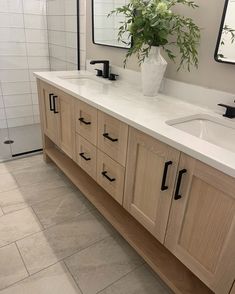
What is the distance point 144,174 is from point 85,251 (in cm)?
67

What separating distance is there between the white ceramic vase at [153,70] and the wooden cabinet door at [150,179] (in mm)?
494

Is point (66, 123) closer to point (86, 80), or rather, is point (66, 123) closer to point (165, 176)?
point (86, 80)

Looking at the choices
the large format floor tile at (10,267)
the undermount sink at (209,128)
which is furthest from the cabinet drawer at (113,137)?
the large format floor tile at (10,267)

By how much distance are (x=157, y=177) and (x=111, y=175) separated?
0.40 m

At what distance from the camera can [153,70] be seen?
4.77 ft

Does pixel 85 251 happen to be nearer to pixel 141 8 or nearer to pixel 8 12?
pixel 141 8

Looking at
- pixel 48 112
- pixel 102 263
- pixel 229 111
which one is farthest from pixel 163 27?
pixel 102 263

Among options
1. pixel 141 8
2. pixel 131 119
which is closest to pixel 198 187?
pixel 131 119

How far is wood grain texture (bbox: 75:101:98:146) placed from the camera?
1.44 m

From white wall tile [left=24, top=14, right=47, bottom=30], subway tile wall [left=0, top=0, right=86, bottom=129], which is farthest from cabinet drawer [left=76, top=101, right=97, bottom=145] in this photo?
white wall tile [left=24, top=14, right=47, bottom=30]

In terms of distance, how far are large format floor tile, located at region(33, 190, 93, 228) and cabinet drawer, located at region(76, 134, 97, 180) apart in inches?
13.1

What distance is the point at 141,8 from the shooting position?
1343 mm

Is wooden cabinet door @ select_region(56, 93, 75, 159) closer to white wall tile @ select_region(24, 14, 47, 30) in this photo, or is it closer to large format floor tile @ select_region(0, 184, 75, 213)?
large format floor tile @ select_region(0, 184, 75, 213)

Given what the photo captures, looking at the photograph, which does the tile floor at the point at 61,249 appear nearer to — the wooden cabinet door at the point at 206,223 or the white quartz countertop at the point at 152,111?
the wooden cabinet door at the point at 206,223
